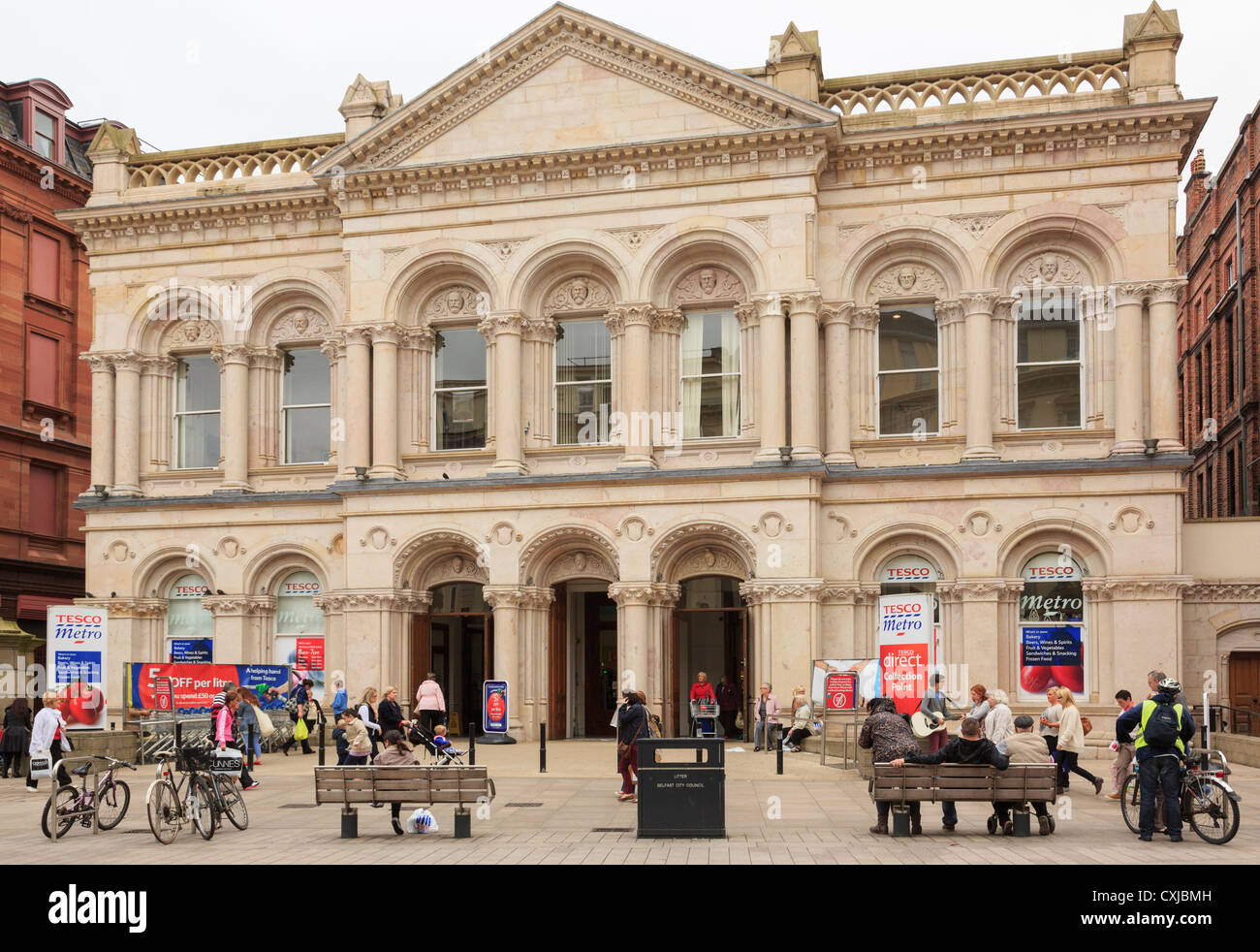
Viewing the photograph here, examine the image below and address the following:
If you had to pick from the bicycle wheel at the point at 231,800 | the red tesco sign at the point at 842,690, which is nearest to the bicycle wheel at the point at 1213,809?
the bicycle wheel at the point at 231,800

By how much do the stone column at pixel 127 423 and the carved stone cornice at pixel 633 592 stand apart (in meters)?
13.4

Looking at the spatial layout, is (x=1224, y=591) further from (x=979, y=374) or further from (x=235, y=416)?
(x=235, y=416)

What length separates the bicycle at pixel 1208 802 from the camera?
15.4m

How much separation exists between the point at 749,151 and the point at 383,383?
33.2 ft

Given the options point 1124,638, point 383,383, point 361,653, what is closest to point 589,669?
point 361,653

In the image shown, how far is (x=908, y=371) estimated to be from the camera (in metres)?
32.0

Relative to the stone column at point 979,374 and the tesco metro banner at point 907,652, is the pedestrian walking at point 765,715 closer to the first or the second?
the tesco metro banner at point 907,652

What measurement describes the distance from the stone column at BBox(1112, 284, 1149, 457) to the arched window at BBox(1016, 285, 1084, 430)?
3.60 ft

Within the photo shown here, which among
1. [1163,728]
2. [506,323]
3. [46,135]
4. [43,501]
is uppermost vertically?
[46,135]

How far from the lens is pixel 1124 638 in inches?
1152

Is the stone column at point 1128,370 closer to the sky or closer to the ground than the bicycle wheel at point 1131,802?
closer to the sky

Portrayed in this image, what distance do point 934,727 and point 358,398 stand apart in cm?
1864

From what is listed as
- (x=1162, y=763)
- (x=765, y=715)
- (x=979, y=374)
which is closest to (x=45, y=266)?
(x=765, y=715)

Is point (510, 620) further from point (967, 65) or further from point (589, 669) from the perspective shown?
point (967, 65)
